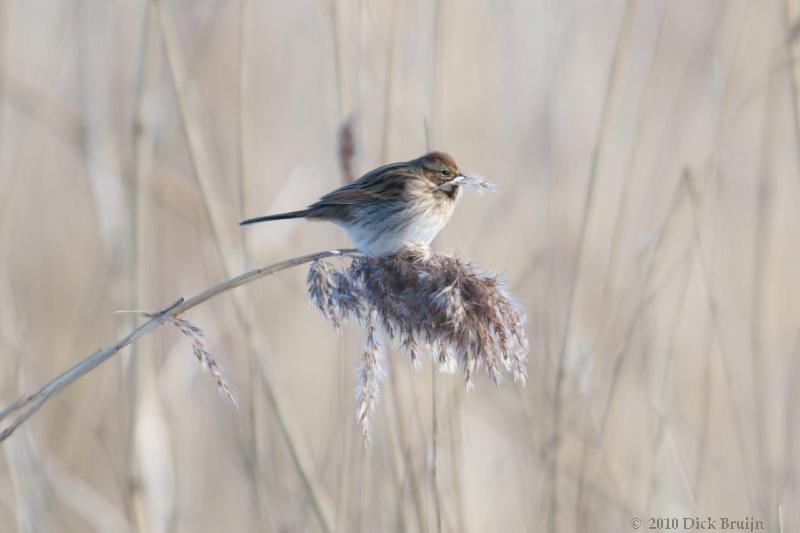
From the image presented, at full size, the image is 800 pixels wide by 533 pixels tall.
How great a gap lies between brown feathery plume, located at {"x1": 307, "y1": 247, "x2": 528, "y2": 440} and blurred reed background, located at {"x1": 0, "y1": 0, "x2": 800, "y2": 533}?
32 cm

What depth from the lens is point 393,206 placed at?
3.01m

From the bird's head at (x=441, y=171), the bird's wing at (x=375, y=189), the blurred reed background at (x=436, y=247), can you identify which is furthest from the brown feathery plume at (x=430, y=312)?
the bird's head at (x=441, y=171)

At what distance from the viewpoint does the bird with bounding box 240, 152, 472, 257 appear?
9.68 feet

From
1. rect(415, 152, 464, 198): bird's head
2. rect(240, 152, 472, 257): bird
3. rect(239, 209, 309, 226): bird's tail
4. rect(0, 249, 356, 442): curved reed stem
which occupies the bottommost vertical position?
rect(0, 249, 356, 442): curved reed stem

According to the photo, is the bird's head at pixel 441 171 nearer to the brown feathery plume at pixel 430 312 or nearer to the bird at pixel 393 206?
the bird at pixel 393 206

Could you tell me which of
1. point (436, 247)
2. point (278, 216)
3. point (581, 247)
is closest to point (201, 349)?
point (278, 216)

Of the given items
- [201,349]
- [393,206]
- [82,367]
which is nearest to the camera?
[82,367]

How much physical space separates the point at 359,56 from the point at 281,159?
77.8 inches

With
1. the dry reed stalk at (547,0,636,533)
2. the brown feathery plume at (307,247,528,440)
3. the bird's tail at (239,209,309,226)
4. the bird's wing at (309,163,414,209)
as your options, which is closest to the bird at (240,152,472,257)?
the bird's wing at (309,163,414,209)

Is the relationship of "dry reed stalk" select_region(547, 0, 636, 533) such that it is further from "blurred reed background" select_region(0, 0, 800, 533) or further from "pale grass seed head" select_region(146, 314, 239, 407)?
"pale grass seed head" select_region(146, 314, 239, 407)

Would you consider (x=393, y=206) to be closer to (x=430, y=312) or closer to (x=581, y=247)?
(x=581, y=247)

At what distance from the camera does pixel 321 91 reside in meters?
5.14

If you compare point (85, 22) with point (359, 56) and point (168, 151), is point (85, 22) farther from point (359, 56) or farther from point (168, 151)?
point (168, 151)

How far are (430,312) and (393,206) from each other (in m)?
1.12
